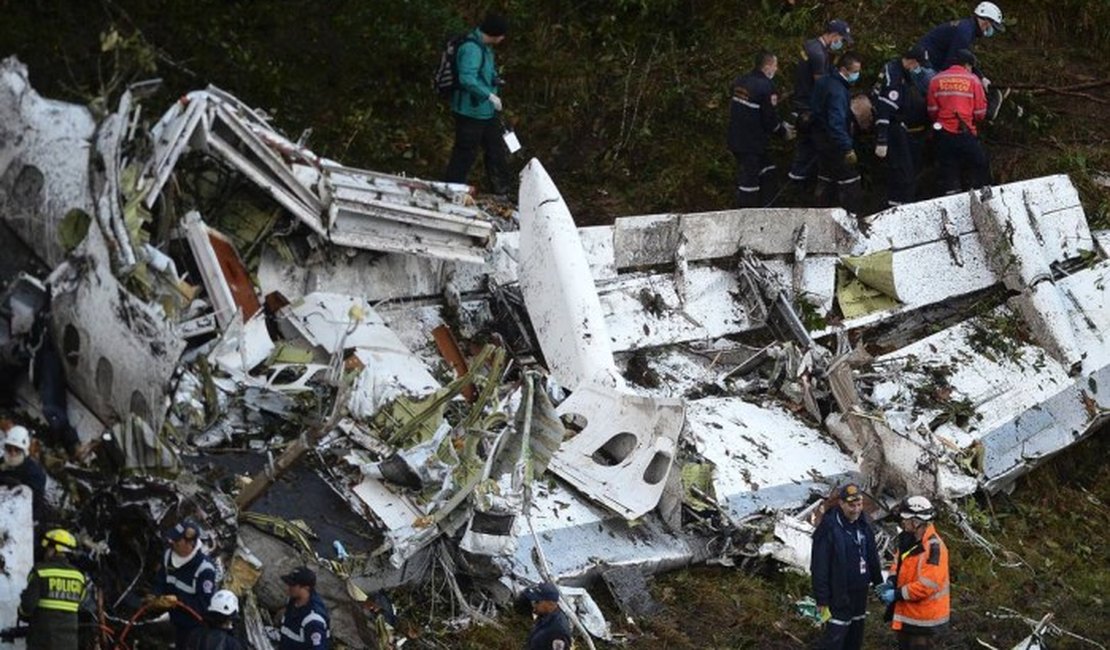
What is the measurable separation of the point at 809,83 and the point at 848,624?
218 inches

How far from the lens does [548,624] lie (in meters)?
8.05

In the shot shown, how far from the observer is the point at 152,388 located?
874 cm

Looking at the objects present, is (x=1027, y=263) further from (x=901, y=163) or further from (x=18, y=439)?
(x=18, y=439)

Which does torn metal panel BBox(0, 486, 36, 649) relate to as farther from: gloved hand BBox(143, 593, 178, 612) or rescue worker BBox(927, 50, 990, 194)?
rescue worker BBox(927, 50, 990, 194)

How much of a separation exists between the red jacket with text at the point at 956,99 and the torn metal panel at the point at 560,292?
347 centimetres

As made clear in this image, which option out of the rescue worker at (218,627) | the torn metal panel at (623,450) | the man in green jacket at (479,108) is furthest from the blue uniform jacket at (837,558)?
the man in green jacket at (479,108)

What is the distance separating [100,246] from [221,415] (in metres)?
1.01

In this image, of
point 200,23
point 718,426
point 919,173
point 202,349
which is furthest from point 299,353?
point 919,173

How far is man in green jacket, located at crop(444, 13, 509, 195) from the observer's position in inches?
482

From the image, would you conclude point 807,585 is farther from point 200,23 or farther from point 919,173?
point 200,23

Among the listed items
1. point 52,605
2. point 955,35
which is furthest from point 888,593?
point 955,35

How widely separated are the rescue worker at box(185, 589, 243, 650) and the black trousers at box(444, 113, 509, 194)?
5287mm

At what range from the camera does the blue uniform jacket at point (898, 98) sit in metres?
13.5

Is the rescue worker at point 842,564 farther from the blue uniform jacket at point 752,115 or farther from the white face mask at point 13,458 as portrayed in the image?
the blue uniform jacket at point 752,115
